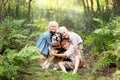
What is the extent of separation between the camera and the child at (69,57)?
7.84 m

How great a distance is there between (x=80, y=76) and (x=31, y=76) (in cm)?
103

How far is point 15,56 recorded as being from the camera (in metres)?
6.44

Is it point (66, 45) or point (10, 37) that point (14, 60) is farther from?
point (66, 45)

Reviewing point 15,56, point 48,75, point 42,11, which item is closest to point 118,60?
point 48,75

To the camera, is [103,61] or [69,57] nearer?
[103,61]

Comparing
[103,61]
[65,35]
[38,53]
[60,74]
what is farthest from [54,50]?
[38,53]

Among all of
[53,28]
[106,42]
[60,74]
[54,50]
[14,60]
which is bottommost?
[60,74]

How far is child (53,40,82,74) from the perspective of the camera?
7.84m

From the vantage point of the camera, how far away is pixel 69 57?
804cm

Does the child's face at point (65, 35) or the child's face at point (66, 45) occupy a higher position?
the child's face at point (65, 35)

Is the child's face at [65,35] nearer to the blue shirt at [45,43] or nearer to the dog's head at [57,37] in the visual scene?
the dog's head at [57,37]

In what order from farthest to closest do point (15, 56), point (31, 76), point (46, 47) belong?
point (46, 47) < point (31, 76) < point (15, 56)

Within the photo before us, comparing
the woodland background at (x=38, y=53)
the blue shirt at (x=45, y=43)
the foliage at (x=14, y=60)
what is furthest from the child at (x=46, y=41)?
the foliage at (x=14, y=60)

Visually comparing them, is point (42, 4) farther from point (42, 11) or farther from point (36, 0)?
point (42, 11)
